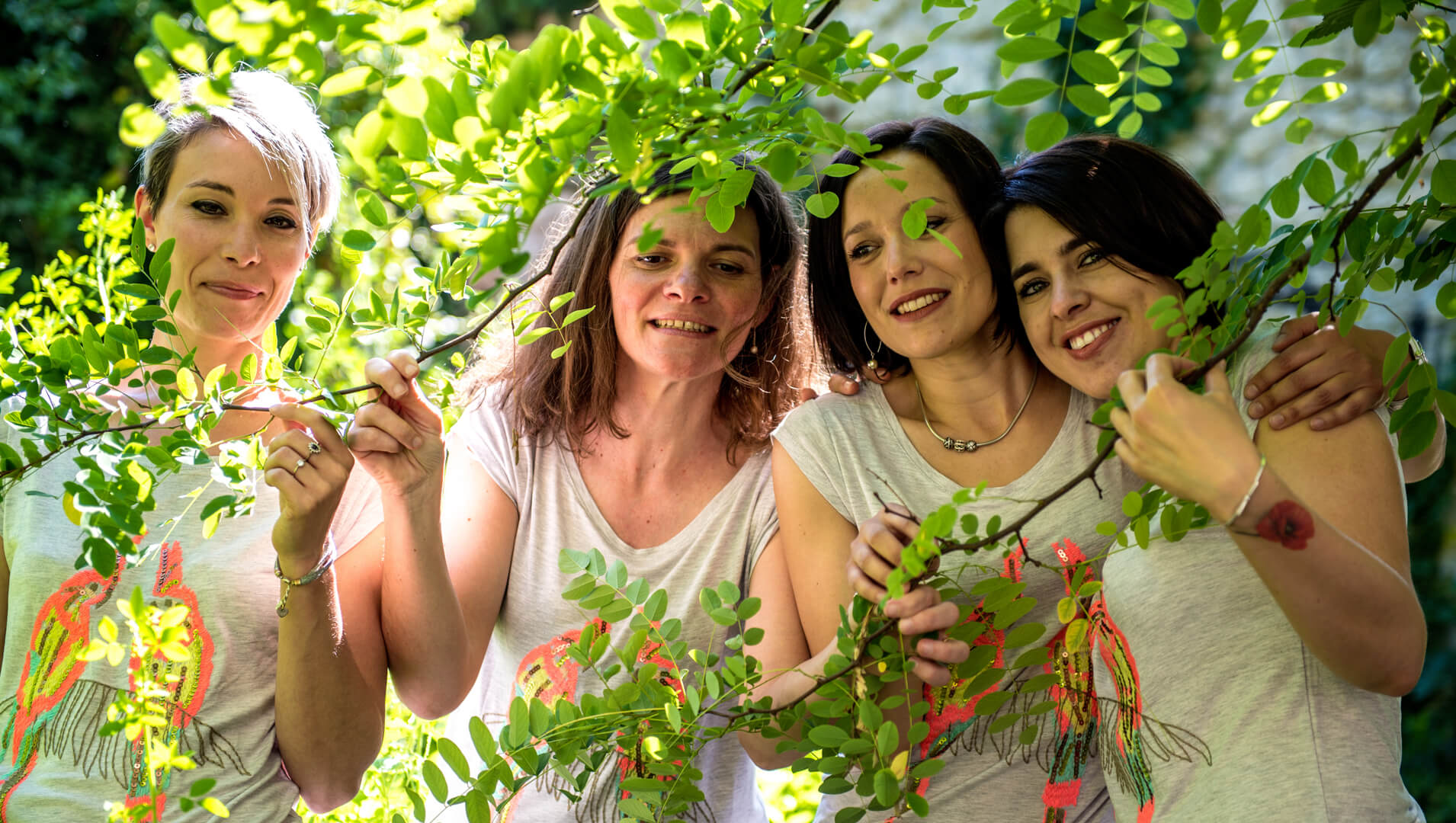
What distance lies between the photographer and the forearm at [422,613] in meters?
1.69

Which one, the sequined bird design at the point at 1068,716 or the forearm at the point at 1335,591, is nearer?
the forearm at the point at 1335,591

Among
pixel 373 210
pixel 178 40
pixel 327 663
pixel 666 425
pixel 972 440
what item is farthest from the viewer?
pixel 666 425

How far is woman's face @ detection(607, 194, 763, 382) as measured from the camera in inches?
80.0

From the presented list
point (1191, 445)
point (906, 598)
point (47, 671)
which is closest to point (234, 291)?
point (47, 671)

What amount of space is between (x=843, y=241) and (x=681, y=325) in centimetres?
34

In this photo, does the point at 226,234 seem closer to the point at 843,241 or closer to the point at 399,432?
the point at 399,432

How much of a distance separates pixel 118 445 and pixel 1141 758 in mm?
1373

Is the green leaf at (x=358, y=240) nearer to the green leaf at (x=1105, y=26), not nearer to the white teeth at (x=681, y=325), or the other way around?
the green leaf at (x=1105, y=26)

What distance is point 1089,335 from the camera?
5.83ft

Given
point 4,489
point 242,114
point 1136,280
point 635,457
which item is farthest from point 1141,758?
point 242,114

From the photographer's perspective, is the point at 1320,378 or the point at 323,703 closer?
the point at 1320,378

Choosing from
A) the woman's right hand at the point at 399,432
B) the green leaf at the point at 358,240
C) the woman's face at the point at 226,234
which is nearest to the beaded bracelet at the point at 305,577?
the woman's right hand at the point at 399,432

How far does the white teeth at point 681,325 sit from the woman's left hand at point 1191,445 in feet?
3.38

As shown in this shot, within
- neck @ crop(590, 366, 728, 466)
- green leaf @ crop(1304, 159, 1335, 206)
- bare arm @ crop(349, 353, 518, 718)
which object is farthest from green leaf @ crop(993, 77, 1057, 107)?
neck @ crop(590, 366, 728, 466)
